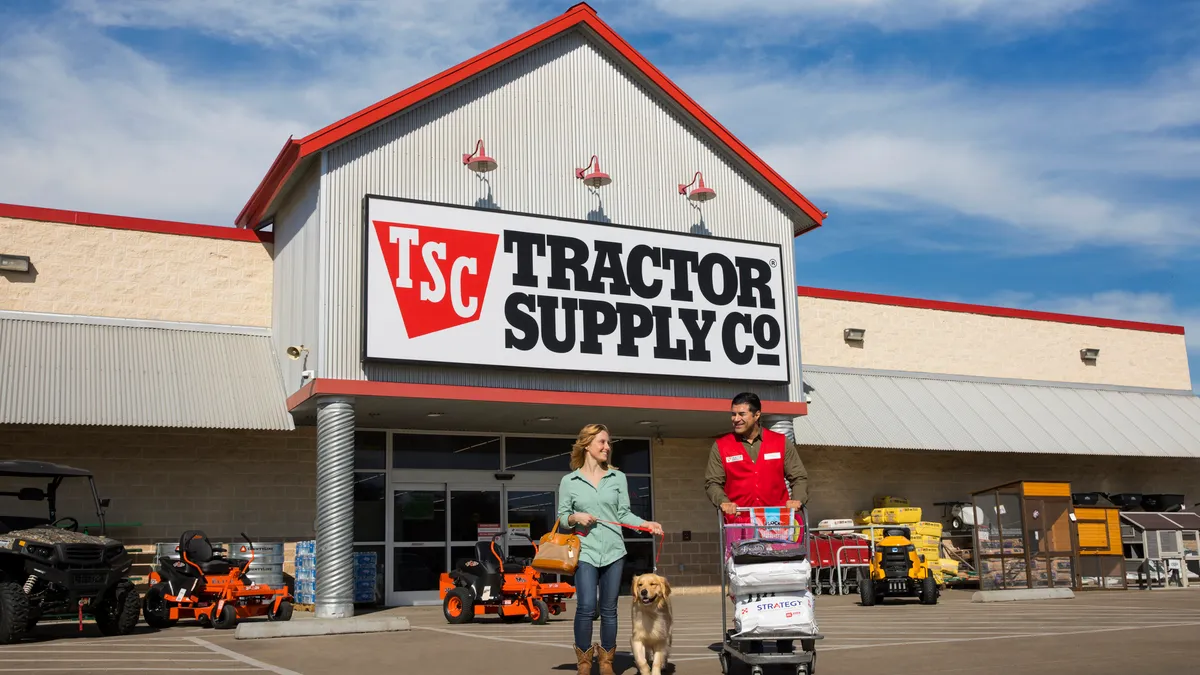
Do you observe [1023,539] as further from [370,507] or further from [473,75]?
[473,75]

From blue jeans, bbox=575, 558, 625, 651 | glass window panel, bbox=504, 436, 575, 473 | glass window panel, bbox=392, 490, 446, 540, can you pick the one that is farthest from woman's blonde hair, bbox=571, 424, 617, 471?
glass window panel, bbox=504, 436, 575, 473

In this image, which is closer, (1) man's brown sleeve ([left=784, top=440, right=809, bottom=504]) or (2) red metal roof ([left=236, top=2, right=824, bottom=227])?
(1) man's brown sleeve ([left=784, top=440, right=809, bottom=504])

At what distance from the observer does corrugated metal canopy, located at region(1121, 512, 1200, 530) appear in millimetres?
23141

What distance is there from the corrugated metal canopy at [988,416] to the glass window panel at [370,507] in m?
8.13

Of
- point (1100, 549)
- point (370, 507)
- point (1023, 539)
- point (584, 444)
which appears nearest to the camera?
point (584, 444)

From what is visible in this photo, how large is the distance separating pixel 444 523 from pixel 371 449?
1.94 metres

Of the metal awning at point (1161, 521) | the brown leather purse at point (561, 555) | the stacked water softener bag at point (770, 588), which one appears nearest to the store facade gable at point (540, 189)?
the metal awning at point (1161, 521)

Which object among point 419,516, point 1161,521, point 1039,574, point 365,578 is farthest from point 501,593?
point 1161,521

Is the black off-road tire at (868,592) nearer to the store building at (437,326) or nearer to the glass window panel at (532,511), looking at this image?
the store building at (437,326)

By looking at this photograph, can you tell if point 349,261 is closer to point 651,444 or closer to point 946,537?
point 651,444

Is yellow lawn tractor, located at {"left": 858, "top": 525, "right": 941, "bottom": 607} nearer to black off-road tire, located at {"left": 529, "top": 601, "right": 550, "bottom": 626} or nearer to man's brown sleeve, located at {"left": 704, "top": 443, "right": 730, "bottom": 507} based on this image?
black off-road tire, located at {"left": 529, "top": 601, "right": 550, "bottom": 626}

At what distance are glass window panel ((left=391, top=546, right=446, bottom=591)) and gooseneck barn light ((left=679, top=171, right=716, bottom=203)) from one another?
26.1ft

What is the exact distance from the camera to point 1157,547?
23.1 metres

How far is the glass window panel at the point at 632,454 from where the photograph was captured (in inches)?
914
